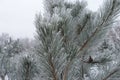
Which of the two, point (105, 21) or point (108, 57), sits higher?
point (105, 21)

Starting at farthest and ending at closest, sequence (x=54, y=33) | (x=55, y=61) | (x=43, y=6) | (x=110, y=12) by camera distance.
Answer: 1. (x=43, y=6)
2. (x=110, y=12)
3. (x=55, y=61)
4. (x=54, y=33)

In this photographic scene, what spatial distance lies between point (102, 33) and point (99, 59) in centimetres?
60

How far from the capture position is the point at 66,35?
4.85 ft

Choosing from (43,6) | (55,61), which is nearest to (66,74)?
(55,61)

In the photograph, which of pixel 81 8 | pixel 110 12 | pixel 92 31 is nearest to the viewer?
pixel 110 12

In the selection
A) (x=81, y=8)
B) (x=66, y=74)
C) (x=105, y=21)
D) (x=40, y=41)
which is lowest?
(x=66, y=74)

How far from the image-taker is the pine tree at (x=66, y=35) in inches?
44.8

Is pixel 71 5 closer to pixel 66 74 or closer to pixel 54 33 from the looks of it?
pixel 66 74

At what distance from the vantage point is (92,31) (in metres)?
1.48

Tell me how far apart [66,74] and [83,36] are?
10.8 inches

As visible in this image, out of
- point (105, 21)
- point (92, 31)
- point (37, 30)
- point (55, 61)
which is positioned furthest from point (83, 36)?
point (37, 30)

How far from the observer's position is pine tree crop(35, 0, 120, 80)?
114 cm

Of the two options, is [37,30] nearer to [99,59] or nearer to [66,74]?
[66,74]

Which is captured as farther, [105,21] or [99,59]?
[99,59]
